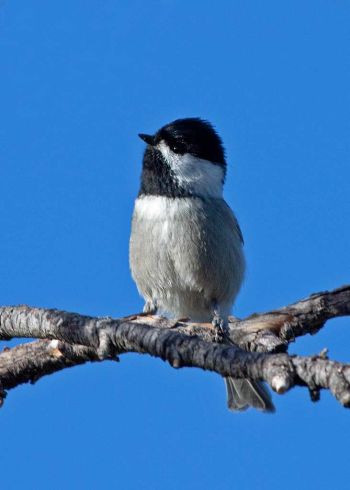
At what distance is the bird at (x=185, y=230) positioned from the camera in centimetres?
750

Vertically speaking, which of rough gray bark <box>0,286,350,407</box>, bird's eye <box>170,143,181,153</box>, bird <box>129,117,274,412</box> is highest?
bird's eye <box>170,143,181,153</box>

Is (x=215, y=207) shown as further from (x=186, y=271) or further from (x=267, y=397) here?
(x=267, y=397)

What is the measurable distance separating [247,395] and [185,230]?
1.77m

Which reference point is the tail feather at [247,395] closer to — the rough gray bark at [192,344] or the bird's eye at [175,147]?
the rough gray bark at [192,344]

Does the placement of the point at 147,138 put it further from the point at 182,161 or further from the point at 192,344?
the point at 192,344

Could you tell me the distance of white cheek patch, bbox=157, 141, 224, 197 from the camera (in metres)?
7.88

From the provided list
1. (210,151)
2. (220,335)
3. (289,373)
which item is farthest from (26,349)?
(210,151)

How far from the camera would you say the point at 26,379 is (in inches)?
224

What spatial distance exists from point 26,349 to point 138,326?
1.64 metres

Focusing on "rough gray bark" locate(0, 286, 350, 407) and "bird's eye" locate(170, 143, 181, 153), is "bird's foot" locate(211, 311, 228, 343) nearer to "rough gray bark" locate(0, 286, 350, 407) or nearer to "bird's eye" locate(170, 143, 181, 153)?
"rough gray bark" locate(0, 286, 350, 407)

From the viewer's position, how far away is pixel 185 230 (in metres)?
7.48

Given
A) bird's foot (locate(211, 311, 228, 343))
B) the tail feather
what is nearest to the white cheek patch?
the tail feather

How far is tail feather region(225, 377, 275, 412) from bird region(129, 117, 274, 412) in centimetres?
95

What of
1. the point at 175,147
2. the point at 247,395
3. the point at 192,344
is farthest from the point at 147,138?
the point at 192,344
